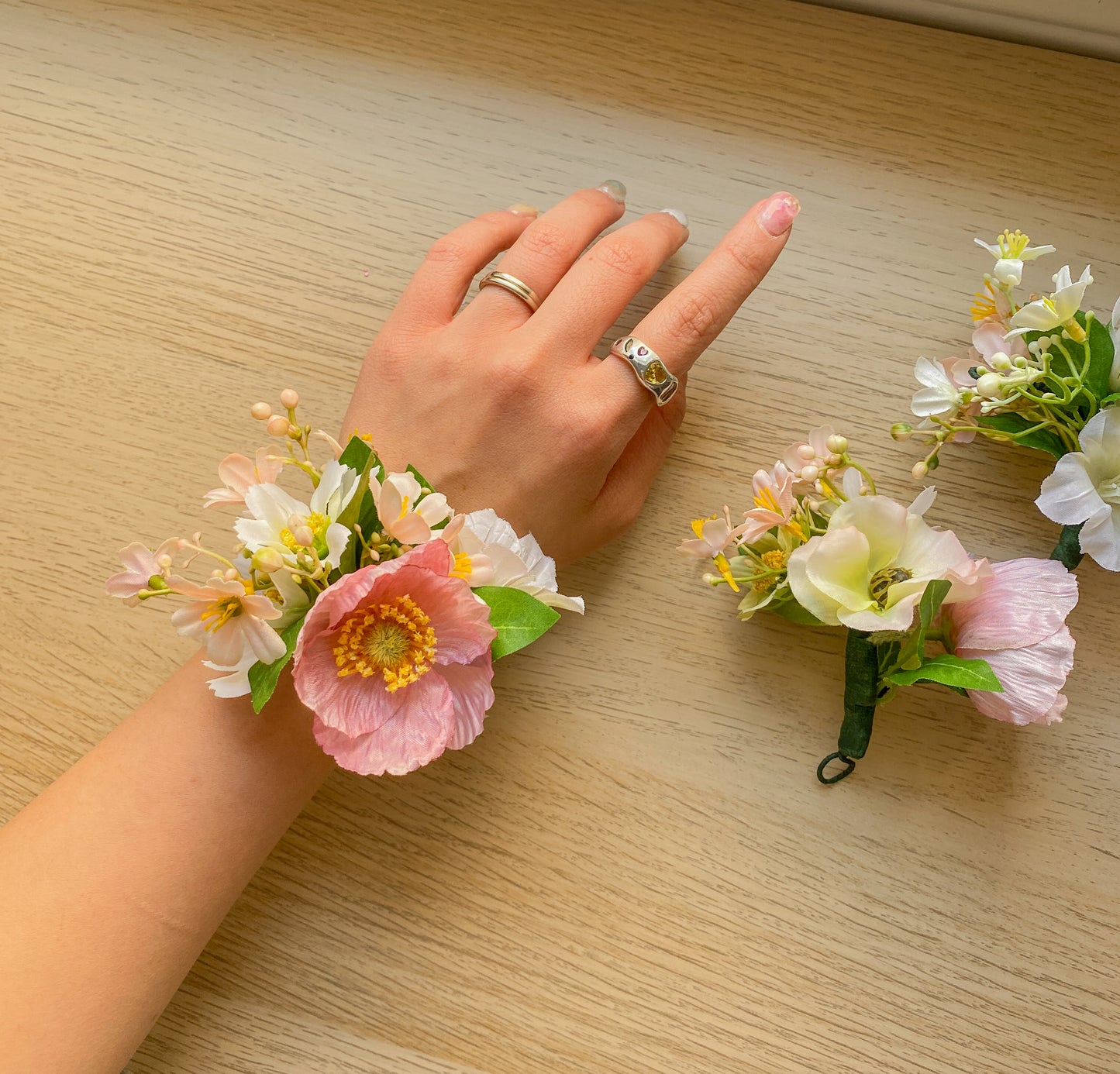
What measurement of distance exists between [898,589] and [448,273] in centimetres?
40

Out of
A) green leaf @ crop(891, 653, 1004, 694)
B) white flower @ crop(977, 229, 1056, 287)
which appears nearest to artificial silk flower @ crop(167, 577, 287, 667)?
green leaf @ crop(891, 653, 1004, 694)

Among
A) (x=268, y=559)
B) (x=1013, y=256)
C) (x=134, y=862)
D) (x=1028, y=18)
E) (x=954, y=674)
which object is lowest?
(x=134, y=862)

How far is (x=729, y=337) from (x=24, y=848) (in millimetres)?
614

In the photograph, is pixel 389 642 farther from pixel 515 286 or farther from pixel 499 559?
pixel 515 286

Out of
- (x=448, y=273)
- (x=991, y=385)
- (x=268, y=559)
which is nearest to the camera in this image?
(x=268, y=559)

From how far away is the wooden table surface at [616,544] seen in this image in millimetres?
667

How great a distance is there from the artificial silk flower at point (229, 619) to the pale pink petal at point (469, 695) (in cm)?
10

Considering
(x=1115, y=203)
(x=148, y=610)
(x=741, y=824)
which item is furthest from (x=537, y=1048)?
(x=1115, y=203)

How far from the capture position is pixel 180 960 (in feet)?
1.98

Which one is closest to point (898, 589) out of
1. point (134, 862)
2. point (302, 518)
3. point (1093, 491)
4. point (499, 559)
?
point (1093, 491)

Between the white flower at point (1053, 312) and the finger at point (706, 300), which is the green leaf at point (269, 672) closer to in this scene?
the finger at point (706, 300)

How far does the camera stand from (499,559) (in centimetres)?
55

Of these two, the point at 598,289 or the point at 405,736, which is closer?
the point at 405,736

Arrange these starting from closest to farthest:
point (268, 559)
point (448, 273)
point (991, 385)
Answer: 1. point (268, 559)
2. point (991, 385)
3. point (448, 273)
